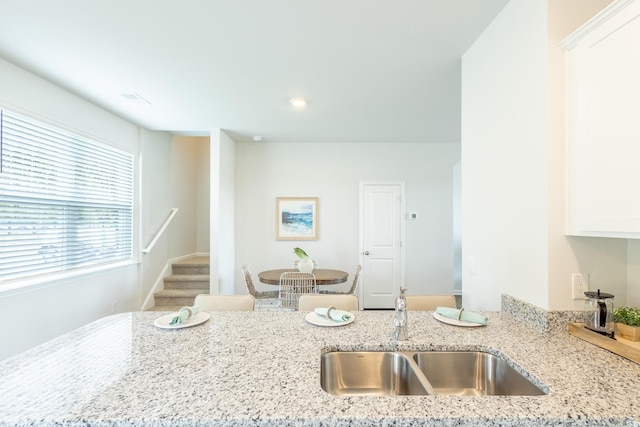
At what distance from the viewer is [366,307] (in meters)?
5.02

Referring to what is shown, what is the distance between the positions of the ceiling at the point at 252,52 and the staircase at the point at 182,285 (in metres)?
2.30

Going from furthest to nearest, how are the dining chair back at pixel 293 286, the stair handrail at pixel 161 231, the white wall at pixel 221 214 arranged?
the stair handrail at pixel 161 231, the white wall at pixel 221 214, the dining chair back at pixel 293 286

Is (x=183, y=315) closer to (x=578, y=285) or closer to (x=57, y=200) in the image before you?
(x=578, y=285)

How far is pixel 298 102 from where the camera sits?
3256mm

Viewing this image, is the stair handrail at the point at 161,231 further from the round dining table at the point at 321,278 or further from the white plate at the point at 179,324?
the white plate at the point at 179,324

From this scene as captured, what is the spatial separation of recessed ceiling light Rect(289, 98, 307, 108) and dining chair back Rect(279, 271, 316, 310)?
1815 millimetres

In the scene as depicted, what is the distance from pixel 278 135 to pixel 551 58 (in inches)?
143

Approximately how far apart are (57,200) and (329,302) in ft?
9.20

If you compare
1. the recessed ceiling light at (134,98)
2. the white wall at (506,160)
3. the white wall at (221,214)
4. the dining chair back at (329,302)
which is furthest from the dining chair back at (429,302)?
the recessed ceiling light at (134,98)

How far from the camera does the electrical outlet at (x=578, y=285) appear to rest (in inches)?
56.6

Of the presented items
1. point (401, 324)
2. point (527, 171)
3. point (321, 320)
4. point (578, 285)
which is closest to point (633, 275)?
point (578, 285)

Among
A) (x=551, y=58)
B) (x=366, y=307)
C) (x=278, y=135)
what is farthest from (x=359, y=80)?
(x=366, y=307)

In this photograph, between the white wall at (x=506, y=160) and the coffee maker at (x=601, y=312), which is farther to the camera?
the white wall at (x=506, y=160)

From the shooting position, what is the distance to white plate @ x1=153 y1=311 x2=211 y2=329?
150cm
